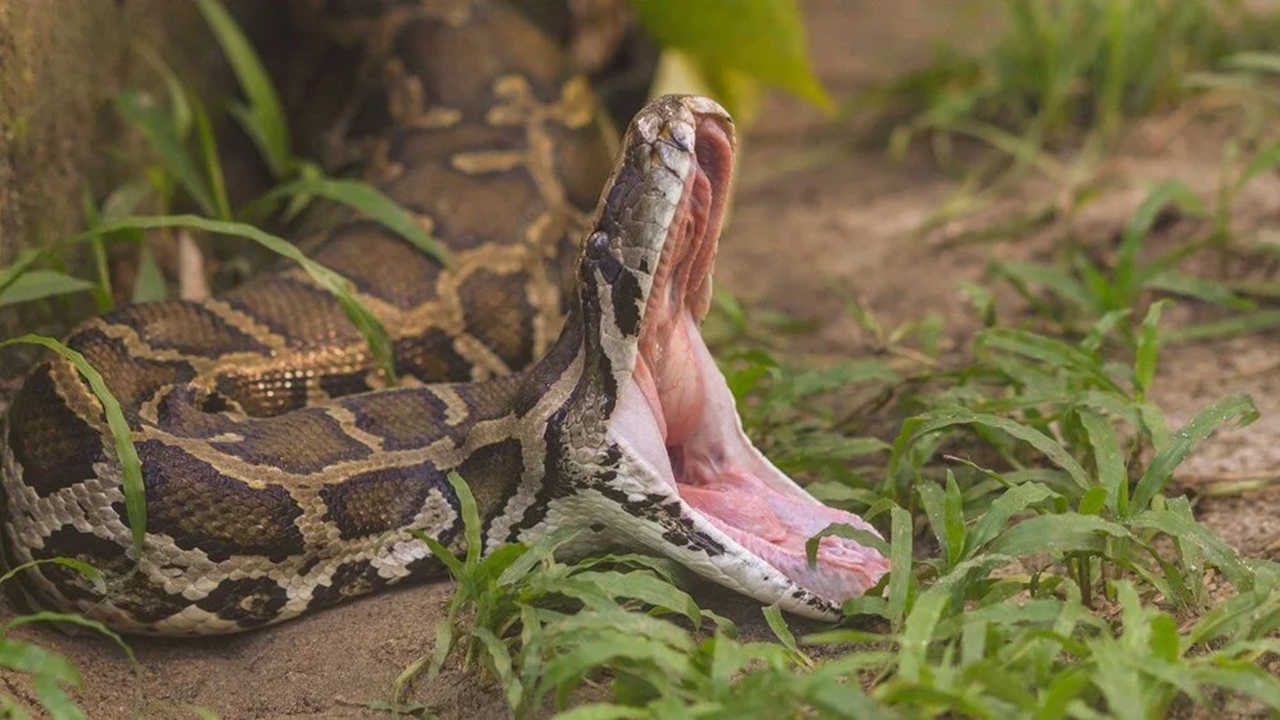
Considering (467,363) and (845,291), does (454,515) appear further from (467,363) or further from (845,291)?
(845,291)

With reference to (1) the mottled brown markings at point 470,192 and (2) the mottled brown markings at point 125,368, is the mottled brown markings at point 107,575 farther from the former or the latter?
(1) the mottled brown markings at point 470,192

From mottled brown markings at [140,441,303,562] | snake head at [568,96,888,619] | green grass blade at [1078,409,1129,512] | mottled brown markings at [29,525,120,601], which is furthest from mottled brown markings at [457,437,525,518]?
green grass blade at [1078,409,1129,512]

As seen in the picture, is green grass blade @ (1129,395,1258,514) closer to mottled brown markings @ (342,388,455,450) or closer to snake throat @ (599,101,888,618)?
snake throat @ (599,101,888,618)

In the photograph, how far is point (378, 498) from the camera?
151 inches

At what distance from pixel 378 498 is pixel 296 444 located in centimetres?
26

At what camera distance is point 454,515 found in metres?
3.87

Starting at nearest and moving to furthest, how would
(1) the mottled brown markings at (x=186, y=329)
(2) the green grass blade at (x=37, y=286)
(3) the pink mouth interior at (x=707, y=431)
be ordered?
(3) the pink mouth interior at (x=707, y=431) < (2) the green grass blade at (x=37, y=286) < (1) the mottled brown markings at (x=186, y=329)

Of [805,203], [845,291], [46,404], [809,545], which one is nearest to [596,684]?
[809,545]

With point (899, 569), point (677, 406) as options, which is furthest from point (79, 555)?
point (899, 569)

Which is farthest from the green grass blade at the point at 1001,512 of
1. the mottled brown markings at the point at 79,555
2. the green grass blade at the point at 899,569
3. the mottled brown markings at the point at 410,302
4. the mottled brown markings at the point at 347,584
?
the mottled brown markings at the point at 79,555

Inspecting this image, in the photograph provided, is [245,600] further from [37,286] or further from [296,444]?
[37,286]

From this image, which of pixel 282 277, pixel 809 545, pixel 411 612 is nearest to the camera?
pixel 809 545

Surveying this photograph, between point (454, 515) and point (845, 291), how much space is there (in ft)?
7.66

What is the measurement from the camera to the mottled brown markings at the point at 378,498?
3.78m
